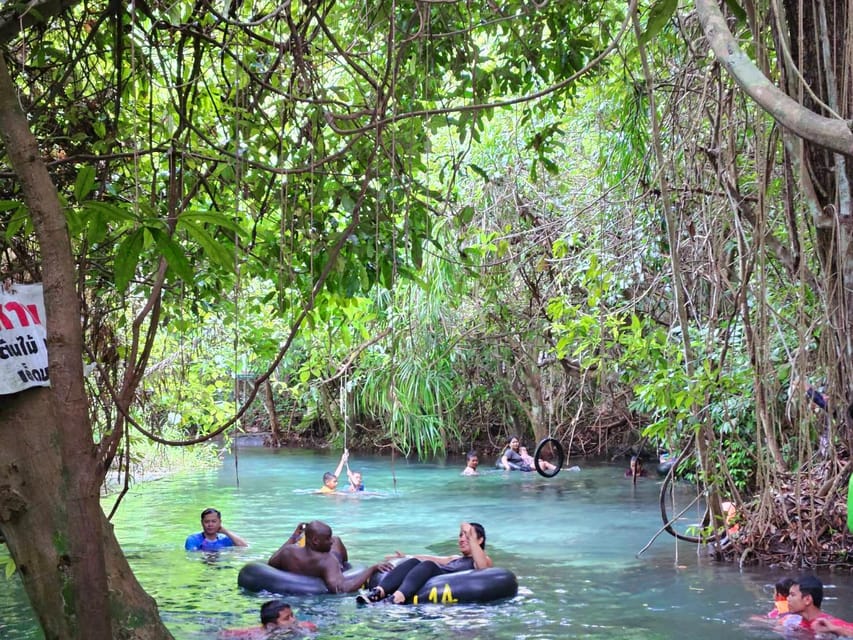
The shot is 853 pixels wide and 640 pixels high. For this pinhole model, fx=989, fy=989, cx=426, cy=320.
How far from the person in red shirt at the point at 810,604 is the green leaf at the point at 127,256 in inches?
227

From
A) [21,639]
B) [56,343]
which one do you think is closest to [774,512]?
[21,639]

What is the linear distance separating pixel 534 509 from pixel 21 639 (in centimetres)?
839

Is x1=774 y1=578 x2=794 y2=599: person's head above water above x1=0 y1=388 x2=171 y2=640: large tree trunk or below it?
below

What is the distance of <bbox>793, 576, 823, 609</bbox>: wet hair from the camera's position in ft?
21.8

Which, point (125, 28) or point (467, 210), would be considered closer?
point (125, 28)

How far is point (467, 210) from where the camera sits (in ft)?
17.4

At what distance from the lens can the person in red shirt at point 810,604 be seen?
663 cm

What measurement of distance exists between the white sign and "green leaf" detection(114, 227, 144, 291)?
1.05 meters

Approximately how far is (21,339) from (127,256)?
45.7 inches

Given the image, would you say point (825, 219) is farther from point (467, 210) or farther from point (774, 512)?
point (774, 512)

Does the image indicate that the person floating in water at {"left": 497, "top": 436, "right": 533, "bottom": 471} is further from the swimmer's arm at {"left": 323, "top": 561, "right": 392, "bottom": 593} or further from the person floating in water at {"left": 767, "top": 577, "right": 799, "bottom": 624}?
the person floating in water at {"left": 767, "top": 577, "right": 799, "bottom": 624}

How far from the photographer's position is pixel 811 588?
21.8 ft

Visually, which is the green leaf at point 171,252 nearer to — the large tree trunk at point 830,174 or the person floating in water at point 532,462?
the large tree trunk at point 830,174

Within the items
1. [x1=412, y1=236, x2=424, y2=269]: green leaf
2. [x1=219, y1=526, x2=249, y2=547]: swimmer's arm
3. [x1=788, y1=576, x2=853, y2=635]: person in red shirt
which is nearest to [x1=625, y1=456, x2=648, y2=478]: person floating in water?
[x1=219, y1=526, x2=249, y2=547]: swimmer's arm
